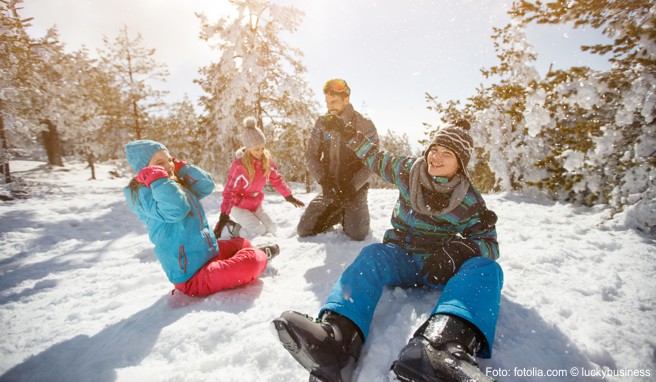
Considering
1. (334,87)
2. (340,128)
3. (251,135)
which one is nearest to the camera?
(340,128)

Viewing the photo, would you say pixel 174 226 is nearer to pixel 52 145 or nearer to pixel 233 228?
pixel 233 228

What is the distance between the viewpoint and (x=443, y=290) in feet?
6.47

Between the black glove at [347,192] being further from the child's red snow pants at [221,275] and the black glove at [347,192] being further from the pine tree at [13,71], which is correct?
the pine tree at [13,71]

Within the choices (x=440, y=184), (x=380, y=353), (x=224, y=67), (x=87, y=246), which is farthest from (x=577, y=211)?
(x=224, y=67)

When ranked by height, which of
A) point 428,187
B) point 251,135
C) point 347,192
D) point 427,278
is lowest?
point 427,278

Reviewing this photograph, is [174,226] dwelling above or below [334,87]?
below

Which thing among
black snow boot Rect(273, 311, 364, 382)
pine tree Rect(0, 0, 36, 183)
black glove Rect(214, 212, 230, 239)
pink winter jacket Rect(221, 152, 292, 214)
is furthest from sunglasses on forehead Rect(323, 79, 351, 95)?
pine tree Rect(0, 0, 36, 183)

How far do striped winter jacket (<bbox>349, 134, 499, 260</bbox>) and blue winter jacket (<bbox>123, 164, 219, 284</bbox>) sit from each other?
1970mm

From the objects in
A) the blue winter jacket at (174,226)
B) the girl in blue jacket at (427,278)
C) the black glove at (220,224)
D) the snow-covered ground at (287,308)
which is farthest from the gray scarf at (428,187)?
the black glove at (220,224)

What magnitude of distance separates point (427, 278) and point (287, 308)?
1253mm

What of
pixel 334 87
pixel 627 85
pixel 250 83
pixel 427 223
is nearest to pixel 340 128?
pixel 334 87

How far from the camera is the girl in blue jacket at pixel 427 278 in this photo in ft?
4.65

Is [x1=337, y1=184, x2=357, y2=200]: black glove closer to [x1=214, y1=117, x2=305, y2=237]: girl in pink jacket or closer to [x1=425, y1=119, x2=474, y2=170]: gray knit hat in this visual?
[x1=214, y1=117, x2=305, y2=237]: girl in pink jacket

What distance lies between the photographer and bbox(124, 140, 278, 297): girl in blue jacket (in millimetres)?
2521
